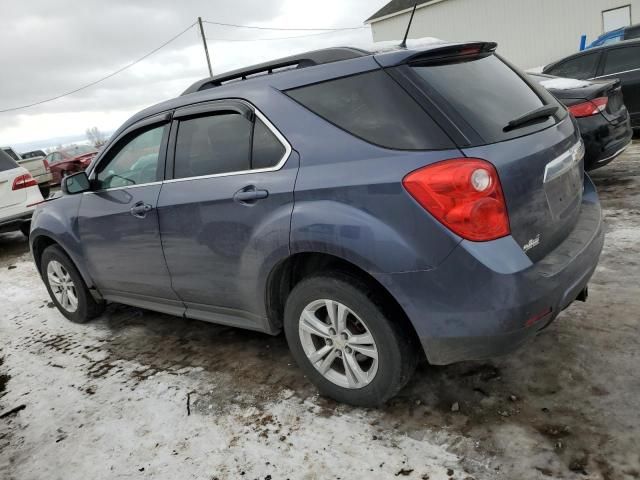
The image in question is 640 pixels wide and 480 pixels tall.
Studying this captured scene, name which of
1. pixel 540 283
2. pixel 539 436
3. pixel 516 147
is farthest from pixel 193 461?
pixel 516 147

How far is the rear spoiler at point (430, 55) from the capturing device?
7.67ft

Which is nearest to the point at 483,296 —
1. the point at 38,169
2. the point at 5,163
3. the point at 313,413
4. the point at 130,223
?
the point at 313,413

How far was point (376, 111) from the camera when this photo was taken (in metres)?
→ 2.31

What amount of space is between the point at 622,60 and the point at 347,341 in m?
7.84

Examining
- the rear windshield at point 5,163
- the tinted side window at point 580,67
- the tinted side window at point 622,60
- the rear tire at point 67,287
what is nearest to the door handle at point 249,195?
the rear tire at point 67,287

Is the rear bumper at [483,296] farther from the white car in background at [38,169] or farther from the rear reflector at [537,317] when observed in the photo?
the white car in background at [38,169]

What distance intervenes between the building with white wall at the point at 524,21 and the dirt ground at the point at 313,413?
1996 centimetres

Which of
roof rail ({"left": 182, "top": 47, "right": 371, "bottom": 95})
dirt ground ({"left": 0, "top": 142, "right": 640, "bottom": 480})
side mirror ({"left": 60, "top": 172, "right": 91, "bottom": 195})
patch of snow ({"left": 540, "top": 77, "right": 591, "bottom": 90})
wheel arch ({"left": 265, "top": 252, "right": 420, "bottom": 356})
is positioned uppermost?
roof rail ({"left": 182, "top": 47, "right": 371, "bottom": 95})

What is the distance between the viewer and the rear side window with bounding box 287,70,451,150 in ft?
7.13

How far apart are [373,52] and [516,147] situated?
2.70ft

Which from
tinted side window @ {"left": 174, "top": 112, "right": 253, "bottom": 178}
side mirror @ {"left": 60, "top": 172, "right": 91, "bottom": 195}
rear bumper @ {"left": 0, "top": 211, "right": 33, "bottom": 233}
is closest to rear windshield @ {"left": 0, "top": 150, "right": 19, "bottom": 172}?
rear bumper @ {"left": 0, "top": 211, "right": 33, "bottom": 233}

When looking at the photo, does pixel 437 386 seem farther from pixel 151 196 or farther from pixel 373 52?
pixel 151 196

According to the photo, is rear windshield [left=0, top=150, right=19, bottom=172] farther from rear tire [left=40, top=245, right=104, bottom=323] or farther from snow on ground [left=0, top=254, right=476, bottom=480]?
snow on ground [left=0, top=254, right=476, bottom=480]

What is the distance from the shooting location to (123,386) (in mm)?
3271
